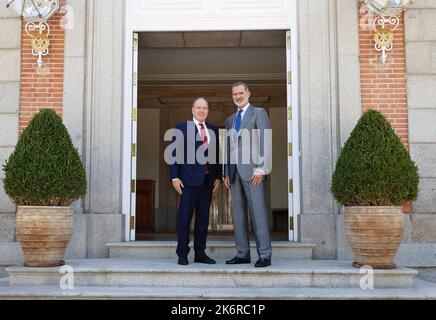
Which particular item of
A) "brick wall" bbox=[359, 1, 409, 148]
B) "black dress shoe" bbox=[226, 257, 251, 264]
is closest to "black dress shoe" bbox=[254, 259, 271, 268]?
"black dress shoe" bbox=[226, 257, 251, 264]

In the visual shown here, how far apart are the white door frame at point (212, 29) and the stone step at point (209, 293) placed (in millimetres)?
1842

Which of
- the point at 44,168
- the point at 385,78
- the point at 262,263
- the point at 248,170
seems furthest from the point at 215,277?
the point at 385,78

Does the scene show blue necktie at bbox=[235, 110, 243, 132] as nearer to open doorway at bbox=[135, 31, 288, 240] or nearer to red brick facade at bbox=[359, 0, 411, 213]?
red brick facade at bbox=[359, 0, 411, 213]

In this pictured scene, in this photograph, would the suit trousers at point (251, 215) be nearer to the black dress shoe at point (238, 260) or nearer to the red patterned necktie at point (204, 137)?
the black dress shoe at point (238, 260)

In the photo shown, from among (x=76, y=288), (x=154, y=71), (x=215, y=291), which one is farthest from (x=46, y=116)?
(x=154, y=71)

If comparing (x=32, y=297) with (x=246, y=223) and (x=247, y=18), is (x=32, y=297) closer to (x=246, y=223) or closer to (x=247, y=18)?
(x=246, y=223)

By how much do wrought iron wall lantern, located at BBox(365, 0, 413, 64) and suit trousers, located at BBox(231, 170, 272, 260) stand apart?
2.66 m

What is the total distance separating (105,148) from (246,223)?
227 cm

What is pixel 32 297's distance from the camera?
4.90 m

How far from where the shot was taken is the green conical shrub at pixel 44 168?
5438mm

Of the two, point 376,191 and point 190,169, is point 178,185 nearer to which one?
point 190,169

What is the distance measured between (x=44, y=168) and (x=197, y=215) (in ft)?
5.76

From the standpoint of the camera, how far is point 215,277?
17.1 feet

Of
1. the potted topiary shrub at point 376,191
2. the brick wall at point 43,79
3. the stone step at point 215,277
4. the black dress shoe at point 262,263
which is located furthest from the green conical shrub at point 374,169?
the brick wall at point 43,79
